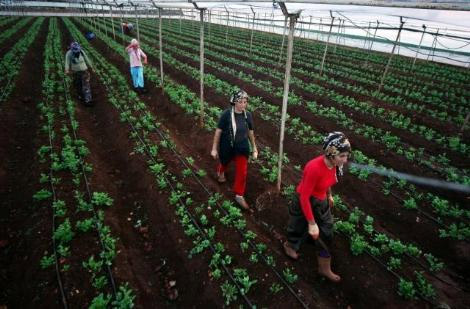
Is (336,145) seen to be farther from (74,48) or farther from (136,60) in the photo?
(136,60)

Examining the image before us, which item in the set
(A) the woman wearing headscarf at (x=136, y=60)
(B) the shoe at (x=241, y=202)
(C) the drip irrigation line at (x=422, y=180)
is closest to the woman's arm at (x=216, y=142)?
(B) the shoe at (x=241, y=202)

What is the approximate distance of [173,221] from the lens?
17.2 ft

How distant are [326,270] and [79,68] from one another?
9790 mm

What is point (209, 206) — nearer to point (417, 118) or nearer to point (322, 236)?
point (322, 236)

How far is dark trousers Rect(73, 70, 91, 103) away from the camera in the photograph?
9.92 m

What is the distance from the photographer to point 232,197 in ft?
19.5

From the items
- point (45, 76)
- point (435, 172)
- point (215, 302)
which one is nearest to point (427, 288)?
point (215, 302)

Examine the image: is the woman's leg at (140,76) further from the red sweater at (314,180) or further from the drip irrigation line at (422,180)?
the red sweater at (314,180)

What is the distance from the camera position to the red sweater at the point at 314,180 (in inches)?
134

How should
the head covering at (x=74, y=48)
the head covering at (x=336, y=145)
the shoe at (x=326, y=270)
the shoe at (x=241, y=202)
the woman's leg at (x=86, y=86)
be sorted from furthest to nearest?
the woman's leg at (x=86, y=86), the head covering at (x=74, y=48), the shoe at (x=241, y=202), the shoe at (x=326, y=270), the head covering at (x=336, y=145)

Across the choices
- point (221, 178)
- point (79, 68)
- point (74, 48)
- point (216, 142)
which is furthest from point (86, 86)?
point (216, 142)

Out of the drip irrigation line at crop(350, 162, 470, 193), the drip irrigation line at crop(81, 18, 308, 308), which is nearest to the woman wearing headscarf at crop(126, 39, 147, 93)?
the drip irrigation line at crop(81, 18, 308, 308)

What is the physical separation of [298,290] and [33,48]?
70.8 feet

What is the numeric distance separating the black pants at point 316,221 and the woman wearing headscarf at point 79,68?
8.73 m
